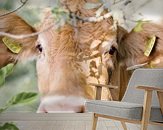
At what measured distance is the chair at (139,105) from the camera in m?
2.51

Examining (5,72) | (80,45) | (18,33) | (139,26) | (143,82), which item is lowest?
(143,82)

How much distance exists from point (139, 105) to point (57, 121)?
1745 millimetres

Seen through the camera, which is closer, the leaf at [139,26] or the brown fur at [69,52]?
the brown fur at [69,52]

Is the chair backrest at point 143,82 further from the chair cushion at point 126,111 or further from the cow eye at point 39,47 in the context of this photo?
the cow eye at point 39,47

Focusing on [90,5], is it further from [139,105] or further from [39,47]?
[139,105]

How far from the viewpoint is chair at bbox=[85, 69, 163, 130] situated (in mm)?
2512

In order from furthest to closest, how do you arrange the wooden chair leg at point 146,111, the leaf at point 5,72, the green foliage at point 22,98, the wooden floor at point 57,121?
the wooden floor at point 57,121
the wooden chair leg at point 146,111
the leaf at point 5,72
the green foliage at point 22,98

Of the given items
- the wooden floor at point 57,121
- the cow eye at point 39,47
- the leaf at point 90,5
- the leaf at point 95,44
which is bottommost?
the wooden floor at point 57,121

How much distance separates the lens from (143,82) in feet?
10.9

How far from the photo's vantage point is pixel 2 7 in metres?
4.16

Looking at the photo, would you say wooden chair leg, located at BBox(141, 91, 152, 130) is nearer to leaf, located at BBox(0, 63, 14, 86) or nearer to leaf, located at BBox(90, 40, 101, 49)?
leaf, located at BBox(0, 63, 14, 86)

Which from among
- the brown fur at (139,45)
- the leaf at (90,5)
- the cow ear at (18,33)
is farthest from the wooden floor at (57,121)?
the leaf at (90,5)

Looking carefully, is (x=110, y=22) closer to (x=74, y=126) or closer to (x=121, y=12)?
(x=121, y=12)

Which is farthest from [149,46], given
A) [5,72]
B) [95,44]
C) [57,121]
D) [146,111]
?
[5,72]
